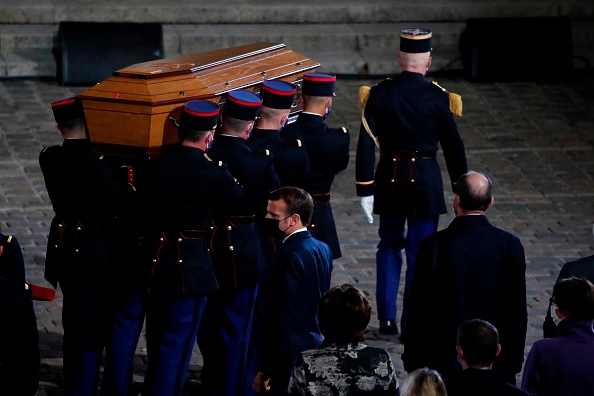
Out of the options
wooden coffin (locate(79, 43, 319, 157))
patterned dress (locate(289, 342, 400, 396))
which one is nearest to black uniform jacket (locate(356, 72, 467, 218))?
wooden coffin (locate(79, 43, 319, 157))

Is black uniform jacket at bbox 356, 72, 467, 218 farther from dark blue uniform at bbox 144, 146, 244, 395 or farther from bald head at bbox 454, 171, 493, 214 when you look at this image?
bald head at bbox 454, 171, 493, 214

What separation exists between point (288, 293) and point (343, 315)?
81cm

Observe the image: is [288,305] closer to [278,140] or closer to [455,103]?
[278,140]

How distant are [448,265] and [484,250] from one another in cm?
17

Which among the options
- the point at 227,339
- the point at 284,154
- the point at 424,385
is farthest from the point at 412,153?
the point at 424,385

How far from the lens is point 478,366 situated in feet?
15.8

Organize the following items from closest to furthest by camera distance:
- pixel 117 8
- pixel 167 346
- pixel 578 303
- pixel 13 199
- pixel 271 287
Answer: pixel 578 303 < pixel 271 287 < pixel 167 346 < pixel 13 199 < pixel 117 8

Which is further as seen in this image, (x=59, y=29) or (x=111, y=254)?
(x=59, y=29)

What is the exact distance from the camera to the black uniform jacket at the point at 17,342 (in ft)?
17.9

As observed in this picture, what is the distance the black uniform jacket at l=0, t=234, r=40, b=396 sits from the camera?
17.9 ft

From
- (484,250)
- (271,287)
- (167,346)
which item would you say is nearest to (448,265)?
(484,250)

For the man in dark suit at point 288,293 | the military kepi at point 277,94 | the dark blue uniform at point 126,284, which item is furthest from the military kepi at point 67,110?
the man in dark suit at point 288,293

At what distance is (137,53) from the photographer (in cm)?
1239

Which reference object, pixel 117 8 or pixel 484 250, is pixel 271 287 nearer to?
pixel 484 250
